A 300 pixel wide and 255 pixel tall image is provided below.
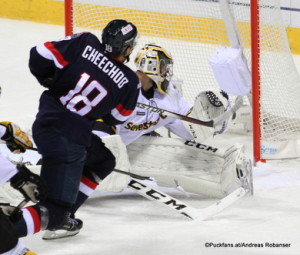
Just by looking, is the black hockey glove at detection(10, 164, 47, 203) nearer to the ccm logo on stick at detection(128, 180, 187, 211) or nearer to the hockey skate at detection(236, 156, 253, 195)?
the ccm logo on stick at detection(128, 180, 187, 211)

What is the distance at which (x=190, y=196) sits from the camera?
4.14m

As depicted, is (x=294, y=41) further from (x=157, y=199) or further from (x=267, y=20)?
(x=157, y=199)

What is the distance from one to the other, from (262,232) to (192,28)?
2082 mm

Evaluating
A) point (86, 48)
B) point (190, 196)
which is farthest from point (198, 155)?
point (86, 48)

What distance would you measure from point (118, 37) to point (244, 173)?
1.14m

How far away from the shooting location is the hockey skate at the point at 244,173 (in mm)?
3986

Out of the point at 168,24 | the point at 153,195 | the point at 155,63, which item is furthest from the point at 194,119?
the point at 168,24

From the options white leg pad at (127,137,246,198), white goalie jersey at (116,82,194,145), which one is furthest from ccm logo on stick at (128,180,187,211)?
white goalie jersey at (116,82,194,145)

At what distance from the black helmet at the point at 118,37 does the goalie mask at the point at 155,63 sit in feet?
2.84

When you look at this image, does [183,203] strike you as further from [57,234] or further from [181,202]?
[57,234]

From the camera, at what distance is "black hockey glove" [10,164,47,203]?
2.86 m

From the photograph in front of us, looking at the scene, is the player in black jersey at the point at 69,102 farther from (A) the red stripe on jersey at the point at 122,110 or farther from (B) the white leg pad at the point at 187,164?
(B) the white leg pad at the point at 187,164

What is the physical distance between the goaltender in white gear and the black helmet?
2.64ft

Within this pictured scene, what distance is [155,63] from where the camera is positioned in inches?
162
